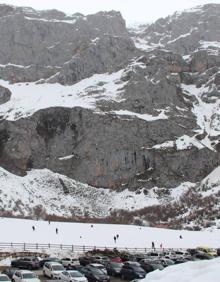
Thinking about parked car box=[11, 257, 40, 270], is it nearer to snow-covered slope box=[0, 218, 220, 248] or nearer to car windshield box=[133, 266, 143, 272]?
car windshield box=[133, 266, 143, 272]

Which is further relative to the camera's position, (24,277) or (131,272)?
(131,272)

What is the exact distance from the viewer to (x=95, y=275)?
120 ft

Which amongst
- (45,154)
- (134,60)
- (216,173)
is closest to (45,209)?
(45,154)

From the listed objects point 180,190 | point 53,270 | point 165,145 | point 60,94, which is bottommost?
point 53,270

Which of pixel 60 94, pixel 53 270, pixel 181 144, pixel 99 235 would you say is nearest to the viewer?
pixel 53 270

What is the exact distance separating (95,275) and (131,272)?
3.62 metres

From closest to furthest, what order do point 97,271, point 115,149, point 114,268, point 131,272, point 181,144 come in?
point 97,271
point 131,272
point 114,268
point 115,149
point 181,144

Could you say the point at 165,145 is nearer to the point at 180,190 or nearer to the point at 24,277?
the point at 180,190

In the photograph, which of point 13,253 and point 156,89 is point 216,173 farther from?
point 13,253

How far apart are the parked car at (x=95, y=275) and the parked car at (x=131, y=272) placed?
2.67 metres

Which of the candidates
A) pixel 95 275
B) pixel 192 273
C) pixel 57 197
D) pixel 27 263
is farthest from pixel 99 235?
pixel 192 273

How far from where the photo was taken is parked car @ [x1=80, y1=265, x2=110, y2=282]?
3646cm

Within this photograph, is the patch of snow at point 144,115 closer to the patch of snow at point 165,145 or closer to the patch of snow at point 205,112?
the patch of snow at point 165,145

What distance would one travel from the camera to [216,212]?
4771 inches
